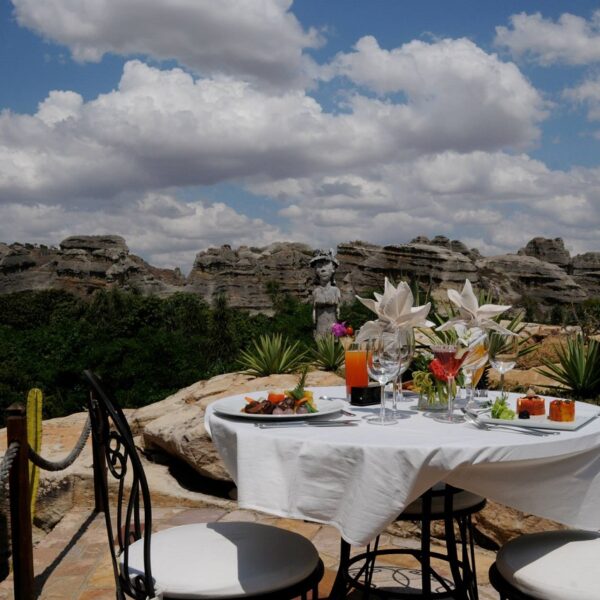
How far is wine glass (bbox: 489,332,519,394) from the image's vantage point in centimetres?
255

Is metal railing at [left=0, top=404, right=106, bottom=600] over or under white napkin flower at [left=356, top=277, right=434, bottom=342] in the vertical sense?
under

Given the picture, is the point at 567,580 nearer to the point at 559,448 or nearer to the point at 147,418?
the point at 559,448

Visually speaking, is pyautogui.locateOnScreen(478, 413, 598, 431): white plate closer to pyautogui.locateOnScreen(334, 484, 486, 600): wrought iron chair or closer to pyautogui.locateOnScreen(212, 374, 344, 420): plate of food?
pyautogui.locateOnScreen(334, 484, 486, 600): wrought iron chair

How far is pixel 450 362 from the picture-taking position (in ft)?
7.63

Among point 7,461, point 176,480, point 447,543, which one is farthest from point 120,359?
point 447,543

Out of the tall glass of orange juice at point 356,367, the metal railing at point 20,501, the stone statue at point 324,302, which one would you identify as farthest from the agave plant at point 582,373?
the stone statue at point 324,302

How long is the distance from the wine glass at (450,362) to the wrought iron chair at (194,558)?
0.62m

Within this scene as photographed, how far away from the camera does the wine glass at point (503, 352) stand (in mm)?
2547

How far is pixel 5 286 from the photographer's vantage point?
2913 inches

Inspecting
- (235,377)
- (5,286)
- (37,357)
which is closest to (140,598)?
(235,377)

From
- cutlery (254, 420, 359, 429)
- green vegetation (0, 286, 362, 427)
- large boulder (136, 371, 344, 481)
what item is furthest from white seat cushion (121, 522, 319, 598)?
green vegetation (0, 286, 362, 427)

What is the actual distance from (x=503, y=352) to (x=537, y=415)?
392 millimetres

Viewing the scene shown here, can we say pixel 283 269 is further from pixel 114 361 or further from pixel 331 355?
pixel 331 355

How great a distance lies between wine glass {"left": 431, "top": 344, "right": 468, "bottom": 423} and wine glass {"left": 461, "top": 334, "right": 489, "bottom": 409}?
0.31 feet
